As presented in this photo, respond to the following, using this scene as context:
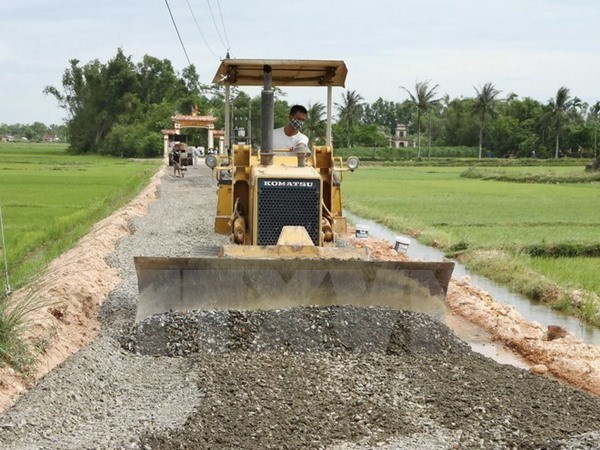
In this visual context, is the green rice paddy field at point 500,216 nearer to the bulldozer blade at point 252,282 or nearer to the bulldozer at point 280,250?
the bulldozer at point 280,250

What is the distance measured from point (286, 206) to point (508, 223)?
594 inches

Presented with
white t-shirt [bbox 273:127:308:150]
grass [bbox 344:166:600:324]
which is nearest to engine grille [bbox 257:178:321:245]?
white t-shirt [bbox 273:127:308:150]

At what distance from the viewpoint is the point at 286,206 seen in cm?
962

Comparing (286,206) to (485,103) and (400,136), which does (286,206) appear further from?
(400,136)

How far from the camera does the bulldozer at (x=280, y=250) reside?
8492 mm

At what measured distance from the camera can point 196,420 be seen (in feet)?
19.4

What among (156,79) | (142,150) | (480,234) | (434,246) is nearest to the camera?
(434,246)

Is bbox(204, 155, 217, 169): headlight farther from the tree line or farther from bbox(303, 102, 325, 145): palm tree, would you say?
the tree line

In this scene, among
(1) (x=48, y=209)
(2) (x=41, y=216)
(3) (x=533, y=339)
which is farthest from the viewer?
(1) (x=48, y=209)

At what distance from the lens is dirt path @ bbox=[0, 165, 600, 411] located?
7887 millimetres

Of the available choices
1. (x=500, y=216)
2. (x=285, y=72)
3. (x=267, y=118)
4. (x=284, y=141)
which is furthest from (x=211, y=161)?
A: (x=500, y=216)

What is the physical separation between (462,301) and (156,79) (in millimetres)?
93685

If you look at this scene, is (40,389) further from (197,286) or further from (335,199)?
(335,199)

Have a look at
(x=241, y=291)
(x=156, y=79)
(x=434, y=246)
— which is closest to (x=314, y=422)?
(x=241, y=291)
